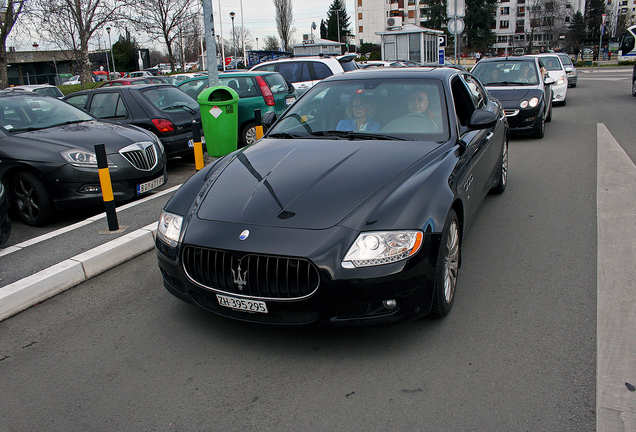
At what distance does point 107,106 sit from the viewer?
31.5ft

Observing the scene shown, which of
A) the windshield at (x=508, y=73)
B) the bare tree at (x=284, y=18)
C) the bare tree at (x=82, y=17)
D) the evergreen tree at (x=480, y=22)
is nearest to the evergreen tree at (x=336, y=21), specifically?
the evergreen tree at (x=480, y=22)

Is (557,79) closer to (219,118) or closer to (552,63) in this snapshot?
(552,63)

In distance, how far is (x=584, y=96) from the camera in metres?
20.3

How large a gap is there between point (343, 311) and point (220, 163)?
5.86 feet

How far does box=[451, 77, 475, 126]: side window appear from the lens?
15.3 feet

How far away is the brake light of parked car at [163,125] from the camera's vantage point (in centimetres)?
920

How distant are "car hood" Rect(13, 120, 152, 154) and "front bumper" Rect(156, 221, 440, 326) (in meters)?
4.15

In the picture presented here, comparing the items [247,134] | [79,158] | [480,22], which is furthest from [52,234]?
[480,22]

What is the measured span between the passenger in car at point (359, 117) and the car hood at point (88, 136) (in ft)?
11.3

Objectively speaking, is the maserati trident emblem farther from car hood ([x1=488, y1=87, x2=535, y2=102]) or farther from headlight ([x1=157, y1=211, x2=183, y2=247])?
car hood ([x1=488, y1=87, x2=535, y2=102])

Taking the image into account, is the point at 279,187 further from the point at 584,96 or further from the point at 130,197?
the point at 584,96

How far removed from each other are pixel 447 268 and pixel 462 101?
197cm

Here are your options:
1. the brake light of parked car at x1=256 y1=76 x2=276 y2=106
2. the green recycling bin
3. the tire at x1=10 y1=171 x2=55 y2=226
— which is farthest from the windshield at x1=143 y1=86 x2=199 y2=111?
the tire at x1=10 y1=171 x2=55 y2=226

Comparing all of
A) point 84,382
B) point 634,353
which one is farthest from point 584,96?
point 84,382
